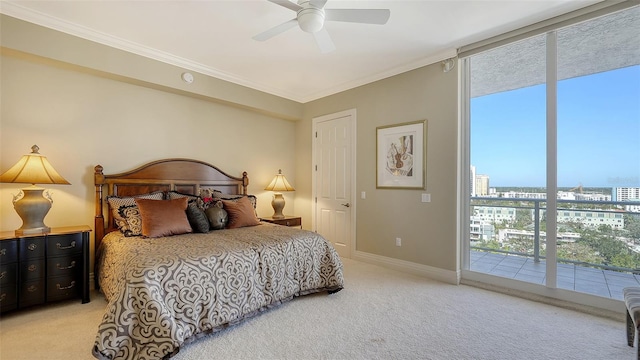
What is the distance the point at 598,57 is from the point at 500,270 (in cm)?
243

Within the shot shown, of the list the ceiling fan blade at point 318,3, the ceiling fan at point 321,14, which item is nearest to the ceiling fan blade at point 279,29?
the ceiling fan at point 321,14

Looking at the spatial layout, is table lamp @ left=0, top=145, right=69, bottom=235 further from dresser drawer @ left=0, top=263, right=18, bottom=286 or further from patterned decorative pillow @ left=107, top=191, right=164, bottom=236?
patterned decorative pillow @ left=107, top=191, right=164, bottom=236

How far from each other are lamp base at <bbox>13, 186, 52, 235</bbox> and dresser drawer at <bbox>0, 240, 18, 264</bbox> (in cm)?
12

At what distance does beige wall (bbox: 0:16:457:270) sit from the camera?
9.31ft

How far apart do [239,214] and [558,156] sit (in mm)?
3632

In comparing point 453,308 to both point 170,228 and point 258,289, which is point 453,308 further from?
point 170,228

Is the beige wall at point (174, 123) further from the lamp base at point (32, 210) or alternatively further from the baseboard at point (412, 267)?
the lamp base at point (32, 210)

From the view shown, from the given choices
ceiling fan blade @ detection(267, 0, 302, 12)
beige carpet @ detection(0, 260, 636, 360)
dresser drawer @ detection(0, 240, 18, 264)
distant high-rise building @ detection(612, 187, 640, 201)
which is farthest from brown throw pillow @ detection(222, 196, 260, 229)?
distant high-rise building @ detection(612, 187, 640, 201)

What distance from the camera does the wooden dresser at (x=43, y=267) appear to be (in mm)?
2398

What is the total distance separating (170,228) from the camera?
2.89m

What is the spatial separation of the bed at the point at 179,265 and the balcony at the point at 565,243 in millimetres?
1960

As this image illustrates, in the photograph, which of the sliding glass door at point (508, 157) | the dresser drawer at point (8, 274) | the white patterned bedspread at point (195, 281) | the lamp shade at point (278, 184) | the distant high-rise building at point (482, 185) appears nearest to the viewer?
the white patterned bedspread at point (195, 281)

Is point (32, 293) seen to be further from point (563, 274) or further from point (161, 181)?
point (563, 274)

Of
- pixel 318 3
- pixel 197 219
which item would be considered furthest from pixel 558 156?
pixel 197 219
